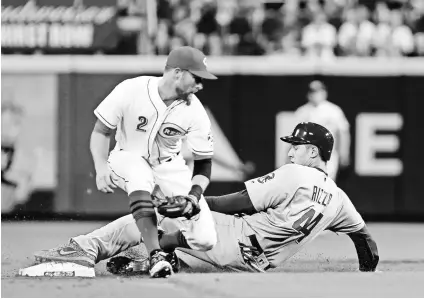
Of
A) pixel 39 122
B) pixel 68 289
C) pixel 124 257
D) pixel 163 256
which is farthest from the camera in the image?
pixel 39 122

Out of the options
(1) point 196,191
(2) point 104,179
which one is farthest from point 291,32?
(2) point 104,179

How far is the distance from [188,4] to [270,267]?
736 cm

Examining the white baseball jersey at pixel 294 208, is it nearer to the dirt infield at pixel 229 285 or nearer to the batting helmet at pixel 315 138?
the batting helmet at pixel 315 138

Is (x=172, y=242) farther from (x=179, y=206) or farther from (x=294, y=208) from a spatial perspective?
(x=294, y=208)

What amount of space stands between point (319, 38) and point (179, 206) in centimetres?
709

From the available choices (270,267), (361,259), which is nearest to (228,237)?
(270,267)

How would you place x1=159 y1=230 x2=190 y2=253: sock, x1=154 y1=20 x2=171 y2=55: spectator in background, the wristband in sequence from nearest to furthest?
the wristband < x1=159 y1=230 x2=190 y2=253: sock < x1=154 y1=20 x2=171 y2=55: spectator in background

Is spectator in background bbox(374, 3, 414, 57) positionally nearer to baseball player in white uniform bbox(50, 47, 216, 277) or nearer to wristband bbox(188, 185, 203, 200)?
baseball player in white uniform bbox(50, 47, 216, 277)

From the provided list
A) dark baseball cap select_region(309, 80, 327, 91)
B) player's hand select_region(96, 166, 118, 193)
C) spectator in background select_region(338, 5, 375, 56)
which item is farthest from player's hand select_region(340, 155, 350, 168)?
player's hand select_region(96, 166, 118, 193)

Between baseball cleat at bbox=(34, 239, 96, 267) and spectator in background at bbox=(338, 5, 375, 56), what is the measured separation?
7.23m

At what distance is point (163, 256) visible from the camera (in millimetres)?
6180

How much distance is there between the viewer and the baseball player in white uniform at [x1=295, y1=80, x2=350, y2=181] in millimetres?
11742

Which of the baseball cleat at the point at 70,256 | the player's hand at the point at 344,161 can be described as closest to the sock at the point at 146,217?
the baseball cleat at the point at 70,256

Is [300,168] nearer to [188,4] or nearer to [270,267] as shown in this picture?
[270,267]
